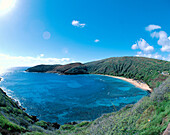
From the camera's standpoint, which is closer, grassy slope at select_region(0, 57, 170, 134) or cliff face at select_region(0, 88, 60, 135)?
grassy slope at select_region(0, 57, 170, 134)

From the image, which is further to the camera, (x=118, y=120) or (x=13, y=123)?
(x=118, y=120)

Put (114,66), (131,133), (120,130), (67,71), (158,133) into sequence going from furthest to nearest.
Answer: (67,71) → (114,66) → (120,130) → (131,133) → (158,133)

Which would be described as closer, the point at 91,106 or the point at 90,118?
the point at 90,118

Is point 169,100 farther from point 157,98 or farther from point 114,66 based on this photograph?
point 114,66

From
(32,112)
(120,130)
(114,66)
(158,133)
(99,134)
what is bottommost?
(32,112)

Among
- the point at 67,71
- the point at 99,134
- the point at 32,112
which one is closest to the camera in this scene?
the point at 99,134

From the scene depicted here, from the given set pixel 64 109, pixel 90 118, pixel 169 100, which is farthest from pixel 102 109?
pixel 169 100

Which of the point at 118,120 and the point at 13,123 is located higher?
the point at 118,120

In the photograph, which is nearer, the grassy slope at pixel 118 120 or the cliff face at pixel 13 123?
the grassy slope at pixel 118 120

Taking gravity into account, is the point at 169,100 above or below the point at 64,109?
above

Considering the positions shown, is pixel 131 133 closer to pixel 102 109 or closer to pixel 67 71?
pixel 102 109
